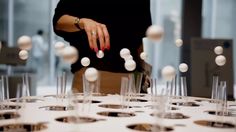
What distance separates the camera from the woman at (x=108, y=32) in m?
1.73

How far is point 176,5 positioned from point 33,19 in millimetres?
2196

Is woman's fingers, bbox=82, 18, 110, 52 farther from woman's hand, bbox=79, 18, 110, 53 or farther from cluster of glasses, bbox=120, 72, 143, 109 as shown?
cluster of glasses, bbox=120, 72, 143, 109

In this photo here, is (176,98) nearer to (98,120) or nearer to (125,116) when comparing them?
(125,116)

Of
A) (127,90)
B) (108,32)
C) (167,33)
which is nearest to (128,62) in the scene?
(127,90)

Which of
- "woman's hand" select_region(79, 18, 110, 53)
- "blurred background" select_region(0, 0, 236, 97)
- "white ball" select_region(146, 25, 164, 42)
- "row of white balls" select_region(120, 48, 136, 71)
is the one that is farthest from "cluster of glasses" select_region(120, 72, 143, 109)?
"blurred background" select_region(0, 0, 236, 97)

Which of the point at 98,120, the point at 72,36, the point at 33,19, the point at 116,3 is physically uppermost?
the point at 33,19

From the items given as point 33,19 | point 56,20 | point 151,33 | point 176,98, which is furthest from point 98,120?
point 33,19

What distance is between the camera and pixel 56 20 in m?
1.71

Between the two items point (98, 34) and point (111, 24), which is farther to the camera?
point (111, 24)

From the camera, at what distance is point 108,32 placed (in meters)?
1.73

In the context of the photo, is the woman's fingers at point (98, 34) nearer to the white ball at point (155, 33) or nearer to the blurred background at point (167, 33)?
the white ball at point (155, 33)

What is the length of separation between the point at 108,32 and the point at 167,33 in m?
3.04

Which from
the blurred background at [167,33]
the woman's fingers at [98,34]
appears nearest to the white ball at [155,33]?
the woman's fingers at [98,34]

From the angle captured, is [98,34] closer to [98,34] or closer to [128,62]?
[98,34]
